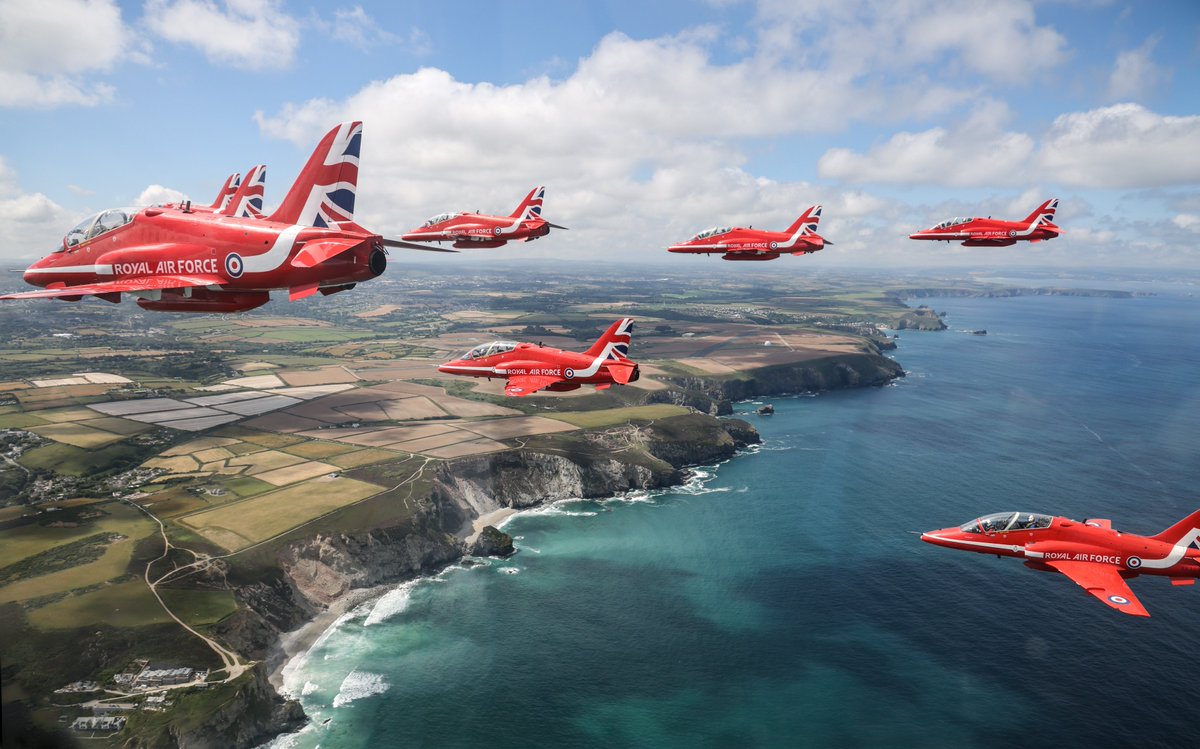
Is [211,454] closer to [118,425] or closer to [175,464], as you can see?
[175,464]

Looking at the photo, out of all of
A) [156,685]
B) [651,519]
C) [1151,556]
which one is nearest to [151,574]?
[156,685]

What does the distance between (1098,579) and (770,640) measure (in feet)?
180

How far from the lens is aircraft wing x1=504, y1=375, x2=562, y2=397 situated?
52.6 metres

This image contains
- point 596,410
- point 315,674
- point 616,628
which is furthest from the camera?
point 596,410

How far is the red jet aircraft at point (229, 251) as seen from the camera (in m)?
29.0

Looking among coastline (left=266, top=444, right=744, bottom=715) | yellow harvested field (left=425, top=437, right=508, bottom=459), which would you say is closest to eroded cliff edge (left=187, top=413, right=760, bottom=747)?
coastline (left=266, top=444, right=744, bottom=715)

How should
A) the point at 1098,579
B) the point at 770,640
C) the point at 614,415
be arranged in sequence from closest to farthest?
the point at 1098,579, the point at 770,640, the point at 614,415

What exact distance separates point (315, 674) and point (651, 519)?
73217 millimetres

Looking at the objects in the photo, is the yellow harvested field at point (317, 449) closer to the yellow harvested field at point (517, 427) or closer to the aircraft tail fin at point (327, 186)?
the yellow harvested field at point (517, 427)

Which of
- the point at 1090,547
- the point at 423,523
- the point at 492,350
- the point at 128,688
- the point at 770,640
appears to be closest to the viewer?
the point at 1090,547

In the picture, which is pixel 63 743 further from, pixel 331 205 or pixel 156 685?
pixel 156 685

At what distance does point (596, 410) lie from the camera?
7274 inches

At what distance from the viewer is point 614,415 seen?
178375 mm

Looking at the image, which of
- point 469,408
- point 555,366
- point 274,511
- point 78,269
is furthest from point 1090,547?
point 469,408
